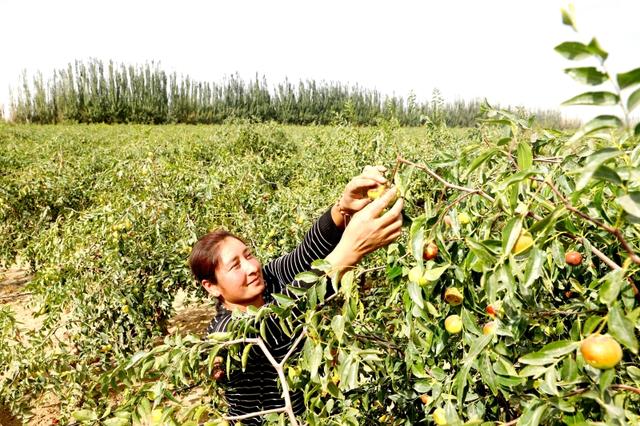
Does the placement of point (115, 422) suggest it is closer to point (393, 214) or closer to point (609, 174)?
point (393, 214)

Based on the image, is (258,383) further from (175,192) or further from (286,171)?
(286,171)

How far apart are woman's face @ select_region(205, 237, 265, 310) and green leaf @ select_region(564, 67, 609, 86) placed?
1.34 m

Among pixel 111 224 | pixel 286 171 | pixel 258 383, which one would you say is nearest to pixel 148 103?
pixel 286 171

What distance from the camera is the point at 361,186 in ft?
4.77

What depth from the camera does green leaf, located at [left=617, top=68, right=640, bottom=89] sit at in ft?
1.72

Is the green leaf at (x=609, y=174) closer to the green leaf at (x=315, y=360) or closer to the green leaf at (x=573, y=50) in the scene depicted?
the green leaf at (x=573, y=50)

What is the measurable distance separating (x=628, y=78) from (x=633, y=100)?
0.09ft

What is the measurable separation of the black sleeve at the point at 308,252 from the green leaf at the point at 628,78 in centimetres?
126

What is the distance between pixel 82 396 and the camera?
3.15m

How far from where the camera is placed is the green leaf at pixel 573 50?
1.79 feet

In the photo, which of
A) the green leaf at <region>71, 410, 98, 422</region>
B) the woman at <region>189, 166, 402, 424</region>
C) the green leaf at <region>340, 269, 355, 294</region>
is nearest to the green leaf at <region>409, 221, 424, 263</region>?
the green leaf at <region>340, 269, 355, 294</region>

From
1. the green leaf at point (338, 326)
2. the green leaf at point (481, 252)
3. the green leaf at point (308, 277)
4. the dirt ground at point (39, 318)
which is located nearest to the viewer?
the green leaf at point (481, 252)

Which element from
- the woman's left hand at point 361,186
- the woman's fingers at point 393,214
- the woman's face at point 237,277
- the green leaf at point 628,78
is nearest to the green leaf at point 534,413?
the green leaf at point 628,78

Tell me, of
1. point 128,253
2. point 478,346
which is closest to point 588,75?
point 478,346
